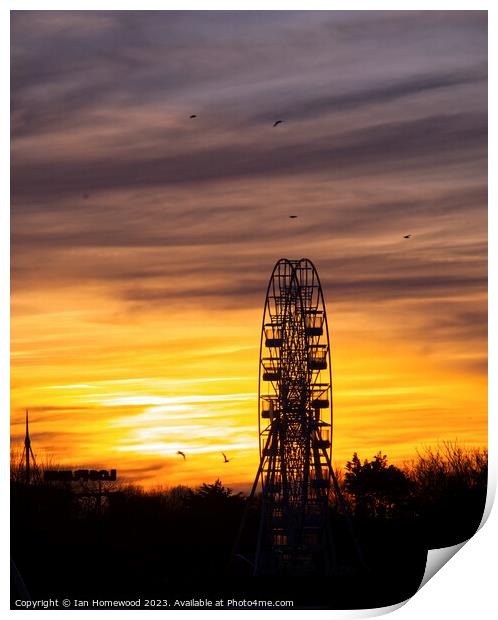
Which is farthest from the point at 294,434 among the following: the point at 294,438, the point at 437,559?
the point at 437,559

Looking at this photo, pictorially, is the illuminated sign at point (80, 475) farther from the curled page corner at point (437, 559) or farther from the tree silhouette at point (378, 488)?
the curled page corner at point (437, 559)

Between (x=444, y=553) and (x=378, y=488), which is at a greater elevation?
(x=378, y=488)

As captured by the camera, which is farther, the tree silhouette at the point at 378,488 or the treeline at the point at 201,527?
the tree silhouette at the point at 378,488

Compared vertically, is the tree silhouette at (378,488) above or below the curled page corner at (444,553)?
above

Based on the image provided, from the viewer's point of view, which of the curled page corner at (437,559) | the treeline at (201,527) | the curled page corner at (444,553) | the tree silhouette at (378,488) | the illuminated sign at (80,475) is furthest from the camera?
the tree silhouette at (378,488)

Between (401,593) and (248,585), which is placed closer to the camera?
(401,593)

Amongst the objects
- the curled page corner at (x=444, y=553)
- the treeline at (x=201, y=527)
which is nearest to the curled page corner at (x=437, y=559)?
the curled page corner at (x=444, y=553)

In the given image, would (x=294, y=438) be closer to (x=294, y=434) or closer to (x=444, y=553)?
(x=294, y=434)
